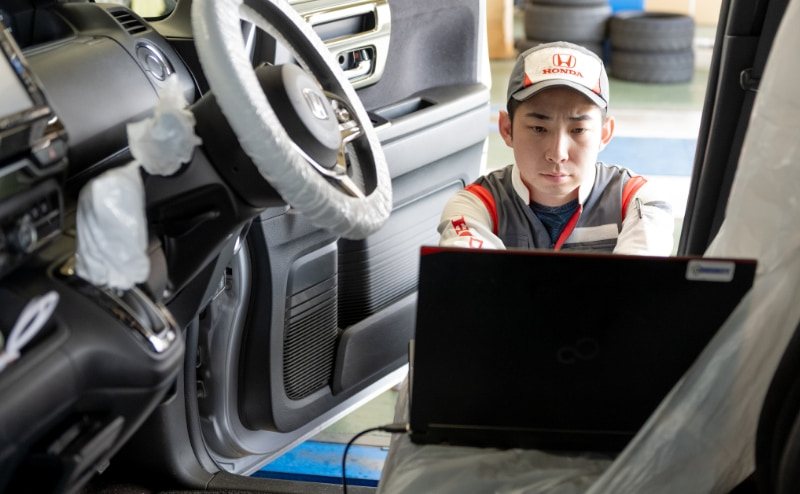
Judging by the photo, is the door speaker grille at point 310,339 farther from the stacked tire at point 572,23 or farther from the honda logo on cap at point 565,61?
the stacked tire at point 572,23

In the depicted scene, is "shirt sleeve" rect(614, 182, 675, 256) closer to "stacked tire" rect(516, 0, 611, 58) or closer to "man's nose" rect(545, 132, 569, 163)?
"man's nose" rect(545, 132, 569, 163)

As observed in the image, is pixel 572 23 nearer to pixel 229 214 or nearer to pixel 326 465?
pixel 326 465

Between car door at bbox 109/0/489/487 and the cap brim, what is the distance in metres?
0.35

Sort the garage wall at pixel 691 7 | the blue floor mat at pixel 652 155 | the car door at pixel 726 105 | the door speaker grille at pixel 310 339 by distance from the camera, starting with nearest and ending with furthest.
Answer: the car door at pixel 726 105 → the door speaker grille at pixel 310 339 → the blue floor mat at pixel 652 155 → the garage wall at pixel 691 7

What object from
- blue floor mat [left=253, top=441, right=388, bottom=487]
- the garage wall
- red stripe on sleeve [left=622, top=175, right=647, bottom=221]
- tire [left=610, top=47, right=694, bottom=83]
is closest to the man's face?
red stripe on sleeve [left=622, top=175, right=647, bottom=221]

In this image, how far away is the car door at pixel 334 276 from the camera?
5.74ft

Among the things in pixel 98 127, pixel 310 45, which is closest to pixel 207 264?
pixel 98 127

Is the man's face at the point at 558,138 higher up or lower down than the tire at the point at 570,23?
higher up

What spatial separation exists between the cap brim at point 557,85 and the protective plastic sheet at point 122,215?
0.87 metres

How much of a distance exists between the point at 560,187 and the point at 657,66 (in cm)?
437

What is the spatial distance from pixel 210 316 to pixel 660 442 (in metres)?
0.97

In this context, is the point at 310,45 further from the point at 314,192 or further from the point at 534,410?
the point at 534,410

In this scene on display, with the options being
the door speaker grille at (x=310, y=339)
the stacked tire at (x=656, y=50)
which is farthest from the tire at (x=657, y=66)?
the door speaker grille at (x=310, y=339)

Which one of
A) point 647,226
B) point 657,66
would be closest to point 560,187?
point 647,226
